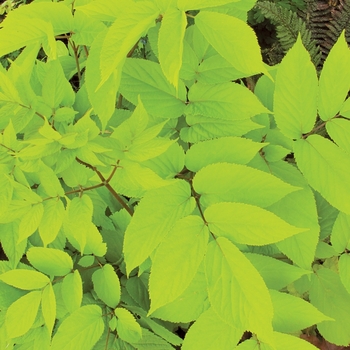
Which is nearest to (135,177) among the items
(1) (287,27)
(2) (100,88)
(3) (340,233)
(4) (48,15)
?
(2) (100,88)

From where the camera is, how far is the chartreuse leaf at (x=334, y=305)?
939 millimetres

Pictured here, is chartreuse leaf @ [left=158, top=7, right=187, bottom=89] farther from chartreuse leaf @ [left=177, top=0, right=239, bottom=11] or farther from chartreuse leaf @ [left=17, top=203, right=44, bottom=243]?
chartreuse leaf @ [left=17, top=203, right=44, bottom=243]

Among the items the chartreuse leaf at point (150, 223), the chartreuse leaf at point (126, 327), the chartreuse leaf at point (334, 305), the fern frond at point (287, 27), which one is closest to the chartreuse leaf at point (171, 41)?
the chartreuse leaf at point (150, 223)

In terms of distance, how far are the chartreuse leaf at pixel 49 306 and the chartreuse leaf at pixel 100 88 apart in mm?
369

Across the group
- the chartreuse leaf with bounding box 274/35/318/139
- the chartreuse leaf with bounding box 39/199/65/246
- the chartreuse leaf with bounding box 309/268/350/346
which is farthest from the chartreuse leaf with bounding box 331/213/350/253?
the chartreuse leaf with bounding box 39/199/65/246

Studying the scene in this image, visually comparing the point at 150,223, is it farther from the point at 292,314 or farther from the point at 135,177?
the point at 292,314

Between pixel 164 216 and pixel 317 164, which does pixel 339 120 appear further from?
pixel 164 216

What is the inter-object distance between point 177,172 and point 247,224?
0.22 metres

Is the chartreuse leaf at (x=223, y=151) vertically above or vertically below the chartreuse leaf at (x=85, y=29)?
below

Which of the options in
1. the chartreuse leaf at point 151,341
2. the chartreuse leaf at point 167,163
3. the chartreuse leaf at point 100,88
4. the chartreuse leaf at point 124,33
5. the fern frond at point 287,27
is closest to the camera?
the chartreuse leaf at point 124,33

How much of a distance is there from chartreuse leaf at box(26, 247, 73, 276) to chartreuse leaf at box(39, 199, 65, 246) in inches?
4.2

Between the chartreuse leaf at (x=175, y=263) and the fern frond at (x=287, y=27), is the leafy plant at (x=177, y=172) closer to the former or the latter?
the chartreuse leaf at (x=175, y=263)

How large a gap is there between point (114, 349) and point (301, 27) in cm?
115

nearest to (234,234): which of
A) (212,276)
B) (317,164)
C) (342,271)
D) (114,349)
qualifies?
(212,276)
